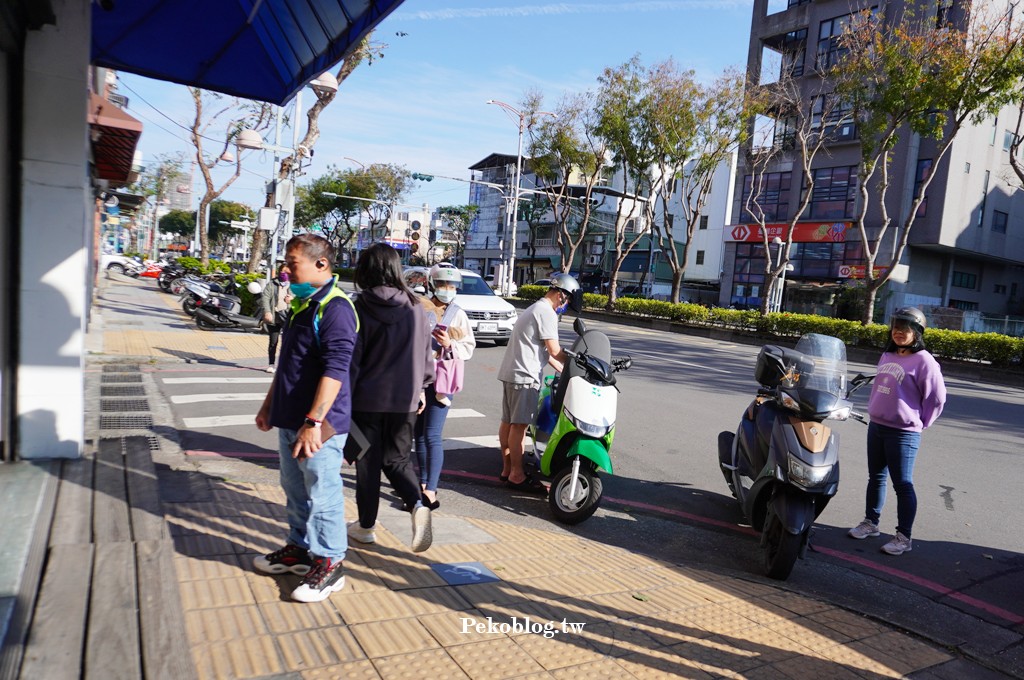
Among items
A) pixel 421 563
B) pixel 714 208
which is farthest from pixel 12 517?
pixel 714 208

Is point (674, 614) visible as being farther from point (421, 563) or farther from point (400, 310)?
point (400, 310)

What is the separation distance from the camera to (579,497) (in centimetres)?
525

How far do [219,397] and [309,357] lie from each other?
247 inches

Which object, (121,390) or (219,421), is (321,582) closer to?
(219,421)

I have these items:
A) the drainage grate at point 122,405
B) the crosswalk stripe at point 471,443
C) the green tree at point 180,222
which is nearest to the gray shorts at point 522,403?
the crosswalk stripe at point 471,443

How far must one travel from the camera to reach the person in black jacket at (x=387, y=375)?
3.88m

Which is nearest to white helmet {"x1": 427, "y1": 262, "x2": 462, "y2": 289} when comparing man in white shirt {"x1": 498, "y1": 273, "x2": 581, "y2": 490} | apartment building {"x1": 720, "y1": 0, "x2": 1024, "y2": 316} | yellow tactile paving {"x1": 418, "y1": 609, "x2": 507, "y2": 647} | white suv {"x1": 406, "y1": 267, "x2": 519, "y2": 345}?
man in white shirt {"x1": 498, "y1": 273, "x2": 581, "y2": 490}

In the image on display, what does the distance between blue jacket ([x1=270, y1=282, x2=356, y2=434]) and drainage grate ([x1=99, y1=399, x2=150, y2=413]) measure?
17.9 feet

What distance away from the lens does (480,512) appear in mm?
5438

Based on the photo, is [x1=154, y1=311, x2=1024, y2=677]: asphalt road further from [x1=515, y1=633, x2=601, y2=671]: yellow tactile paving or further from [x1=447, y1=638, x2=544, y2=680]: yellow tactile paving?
[x1=447, y1=638, x2=544, y2=680]: yellow tactile paving

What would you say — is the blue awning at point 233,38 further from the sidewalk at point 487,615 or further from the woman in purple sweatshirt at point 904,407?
the woman in purple sweatshirt at point 904,407

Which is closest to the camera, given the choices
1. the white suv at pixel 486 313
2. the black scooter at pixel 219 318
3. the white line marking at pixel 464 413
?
the white line marking at pixel 464 413

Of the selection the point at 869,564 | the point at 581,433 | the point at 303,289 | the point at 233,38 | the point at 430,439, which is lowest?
the point at 869,564

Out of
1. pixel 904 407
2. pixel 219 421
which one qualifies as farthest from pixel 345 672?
pixel 219 421
